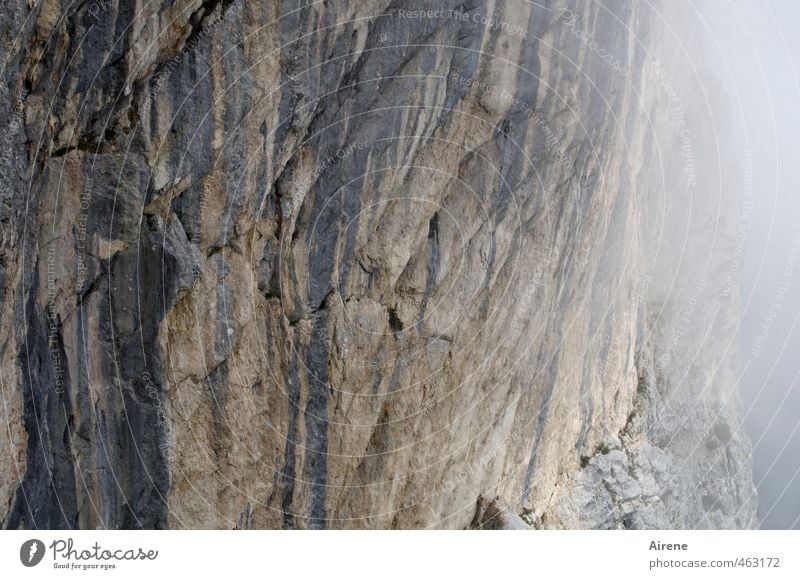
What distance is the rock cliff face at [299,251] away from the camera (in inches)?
500

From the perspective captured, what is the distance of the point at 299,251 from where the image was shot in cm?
1453

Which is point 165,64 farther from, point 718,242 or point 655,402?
point 718,242

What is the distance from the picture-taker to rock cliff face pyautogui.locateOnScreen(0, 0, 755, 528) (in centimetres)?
1269

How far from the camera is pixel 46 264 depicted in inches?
508

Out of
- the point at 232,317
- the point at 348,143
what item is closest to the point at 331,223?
the point at 348,143
